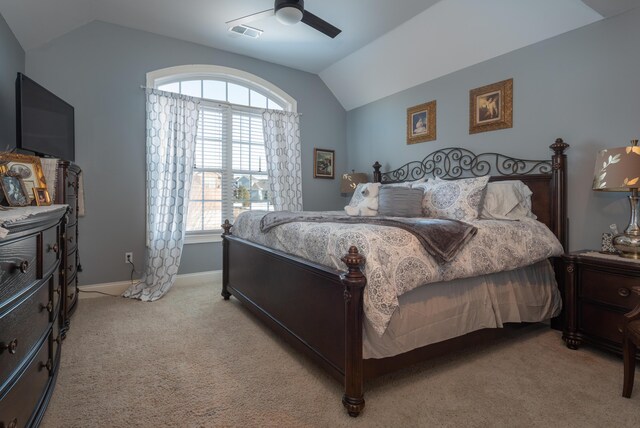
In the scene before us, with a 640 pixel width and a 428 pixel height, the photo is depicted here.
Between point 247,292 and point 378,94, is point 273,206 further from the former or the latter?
point 378,94

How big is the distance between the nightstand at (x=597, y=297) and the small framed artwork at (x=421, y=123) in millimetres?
2032

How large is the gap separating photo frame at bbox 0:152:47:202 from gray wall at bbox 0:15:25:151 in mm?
770

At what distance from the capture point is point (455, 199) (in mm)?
2783

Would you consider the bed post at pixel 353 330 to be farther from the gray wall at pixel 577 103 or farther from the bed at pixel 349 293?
the gray wall at pixel 577 103

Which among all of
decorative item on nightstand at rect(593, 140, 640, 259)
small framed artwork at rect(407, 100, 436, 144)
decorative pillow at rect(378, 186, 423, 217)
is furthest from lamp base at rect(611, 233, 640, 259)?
small framed artwork at rect(407, 100, 436, 144)

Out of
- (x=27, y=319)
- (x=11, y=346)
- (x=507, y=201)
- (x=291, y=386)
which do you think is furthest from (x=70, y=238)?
(x=507, y=201)

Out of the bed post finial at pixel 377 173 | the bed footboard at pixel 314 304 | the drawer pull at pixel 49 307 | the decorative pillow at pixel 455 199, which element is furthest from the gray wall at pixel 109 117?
the decorative pillow at pixel 455 199

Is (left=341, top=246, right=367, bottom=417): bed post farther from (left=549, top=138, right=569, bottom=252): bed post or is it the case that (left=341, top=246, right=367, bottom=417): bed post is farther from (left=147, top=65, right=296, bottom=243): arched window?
(left=147, top=65, right=296, bottom=243): arched window

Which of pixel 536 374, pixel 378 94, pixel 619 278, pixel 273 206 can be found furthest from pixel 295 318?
pixel 378 94

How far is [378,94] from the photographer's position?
441cm

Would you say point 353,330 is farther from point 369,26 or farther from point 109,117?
point 109,117

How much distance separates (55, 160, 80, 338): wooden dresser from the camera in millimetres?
2283

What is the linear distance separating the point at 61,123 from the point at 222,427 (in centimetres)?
282

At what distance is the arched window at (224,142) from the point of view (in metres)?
3.92
